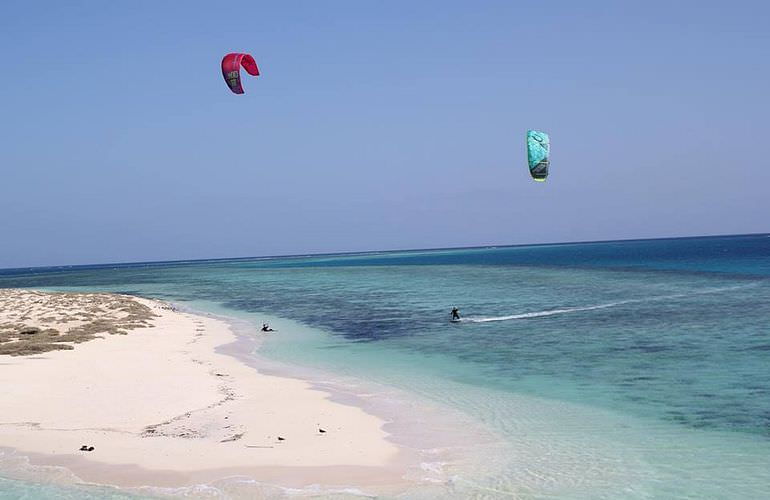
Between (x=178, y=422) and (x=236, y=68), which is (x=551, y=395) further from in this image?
(x=236, y=68)

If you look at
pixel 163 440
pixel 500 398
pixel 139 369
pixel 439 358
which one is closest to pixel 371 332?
pixel 439 358

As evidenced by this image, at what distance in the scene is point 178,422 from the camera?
43.3 ft

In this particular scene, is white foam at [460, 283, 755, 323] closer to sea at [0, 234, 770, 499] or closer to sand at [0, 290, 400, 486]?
sea at [0, 234, 770, 499]

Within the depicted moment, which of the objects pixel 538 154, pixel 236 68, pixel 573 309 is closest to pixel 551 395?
pixel 538 154

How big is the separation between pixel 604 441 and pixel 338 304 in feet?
110

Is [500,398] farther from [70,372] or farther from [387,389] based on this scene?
[70,372]

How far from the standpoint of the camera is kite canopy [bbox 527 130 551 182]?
27953mm

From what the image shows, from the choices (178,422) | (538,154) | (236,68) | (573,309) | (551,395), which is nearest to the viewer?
(178,422)

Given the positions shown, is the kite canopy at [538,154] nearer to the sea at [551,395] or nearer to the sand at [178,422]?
the sea at [551,395]

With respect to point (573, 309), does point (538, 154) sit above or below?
above

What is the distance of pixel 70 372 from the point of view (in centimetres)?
1839

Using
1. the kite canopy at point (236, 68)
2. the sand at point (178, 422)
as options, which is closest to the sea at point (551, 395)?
the sand at point (178, 422)

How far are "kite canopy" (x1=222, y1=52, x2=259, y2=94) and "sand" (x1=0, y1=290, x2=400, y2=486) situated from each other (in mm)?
13489

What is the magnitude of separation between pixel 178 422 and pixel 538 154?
2015 centimetres
